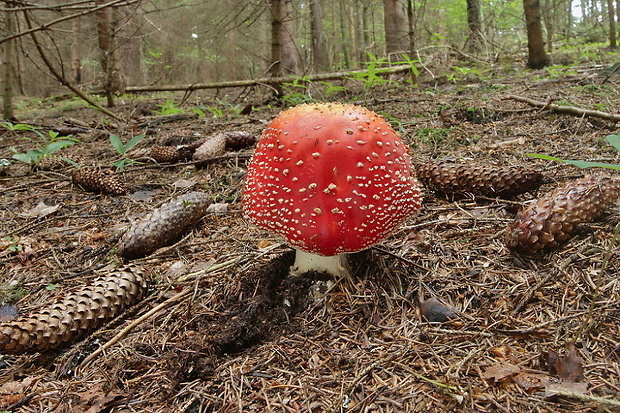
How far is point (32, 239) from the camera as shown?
11.0 ft

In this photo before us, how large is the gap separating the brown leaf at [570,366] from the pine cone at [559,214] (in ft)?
2.65

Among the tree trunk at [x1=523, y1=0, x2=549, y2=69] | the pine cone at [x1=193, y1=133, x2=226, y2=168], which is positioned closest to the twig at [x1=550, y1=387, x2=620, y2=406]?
the pine cone at [x1=193, y1=133, x2=226, y2=168]

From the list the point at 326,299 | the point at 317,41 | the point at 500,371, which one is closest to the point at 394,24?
the point at 317,41

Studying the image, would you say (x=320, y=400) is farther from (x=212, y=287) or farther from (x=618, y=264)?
(x=618, y=264)

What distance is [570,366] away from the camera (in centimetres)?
159

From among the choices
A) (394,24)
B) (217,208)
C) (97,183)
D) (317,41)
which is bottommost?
(217,208)

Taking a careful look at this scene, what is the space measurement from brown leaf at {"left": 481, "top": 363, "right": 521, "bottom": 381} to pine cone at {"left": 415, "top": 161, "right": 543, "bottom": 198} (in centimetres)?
174

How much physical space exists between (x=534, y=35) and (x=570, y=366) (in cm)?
938

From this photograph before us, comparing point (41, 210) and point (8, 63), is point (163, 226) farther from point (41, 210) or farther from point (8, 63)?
point (8, 63)

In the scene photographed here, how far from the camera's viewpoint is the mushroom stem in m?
2.50

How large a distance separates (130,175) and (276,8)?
15.1 ft

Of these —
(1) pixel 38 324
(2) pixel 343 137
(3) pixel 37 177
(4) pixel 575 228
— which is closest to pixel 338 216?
(2) pixel 343 137

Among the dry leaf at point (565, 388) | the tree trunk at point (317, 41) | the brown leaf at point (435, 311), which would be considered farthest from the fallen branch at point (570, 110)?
the tree trunk at point (317, 41)

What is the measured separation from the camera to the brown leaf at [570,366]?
5.13 feet
